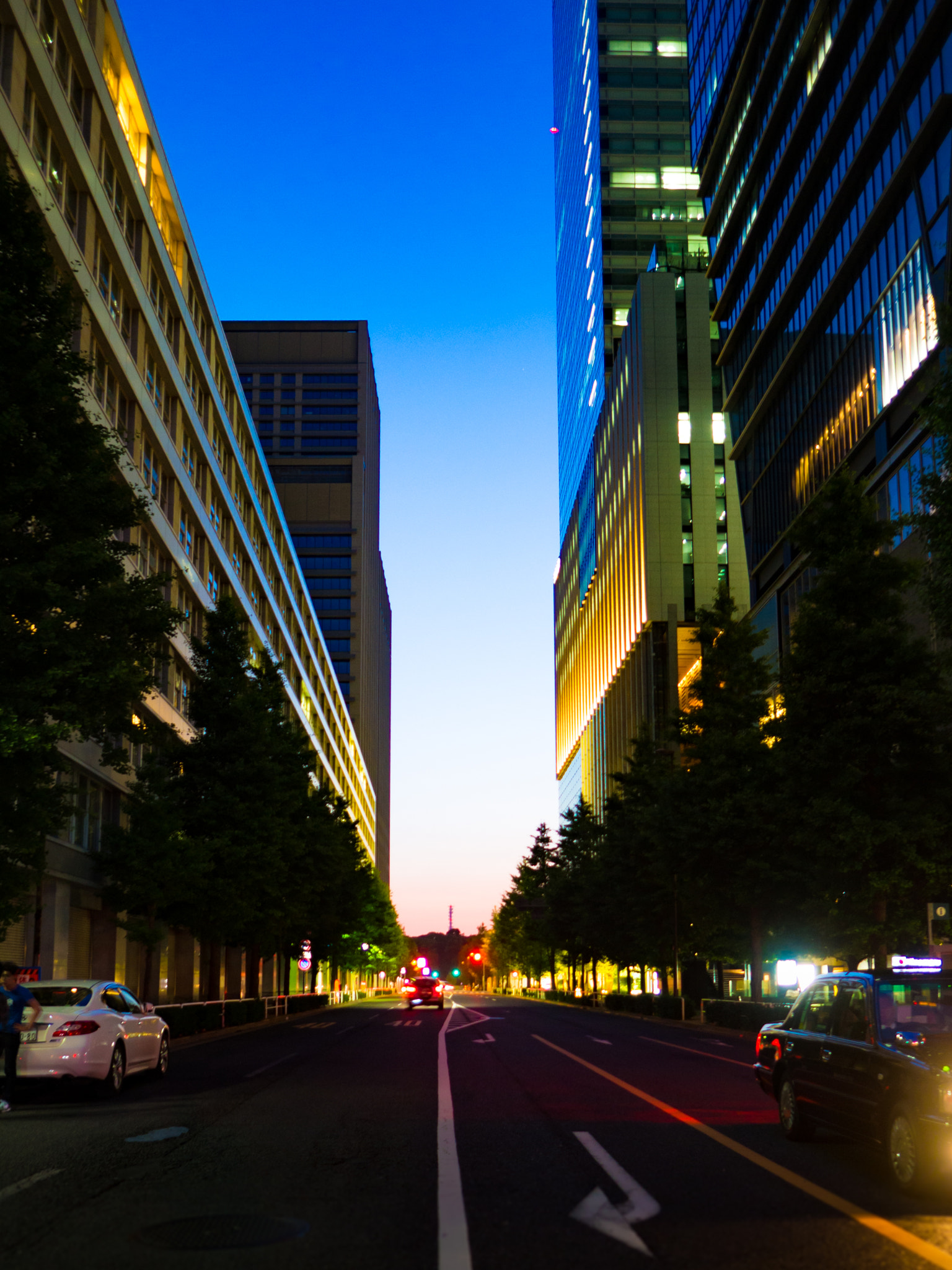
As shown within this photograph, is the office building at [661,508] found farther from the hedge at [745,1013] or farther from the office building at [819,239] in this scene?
the hedge at [745,1013]

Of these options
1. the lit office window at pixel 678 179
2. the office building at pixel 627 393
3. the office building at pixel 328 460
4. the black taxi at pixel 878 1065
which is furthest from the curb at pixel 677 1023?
the office building at pixel 328 460

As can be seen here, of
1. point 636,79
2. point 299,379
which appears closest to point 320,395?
point 299,379

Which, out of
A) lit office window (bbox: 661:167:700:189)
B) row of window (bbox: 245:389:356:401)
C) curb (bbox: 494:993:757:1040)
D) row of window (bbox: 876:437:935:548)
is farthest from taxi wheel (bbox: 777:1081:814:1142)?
row of window (bbox: 245:389:356:401)

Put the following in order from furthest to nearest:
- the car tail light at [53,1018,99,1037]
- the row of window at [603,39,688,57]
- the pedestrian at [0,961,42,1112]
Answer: the row of window at [603,39,688,57] < the car tail light at [53,1018,99,1037] < the pedestrian at [0,961,42,1112]

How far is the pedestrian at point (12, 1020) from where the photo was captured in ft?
43.3

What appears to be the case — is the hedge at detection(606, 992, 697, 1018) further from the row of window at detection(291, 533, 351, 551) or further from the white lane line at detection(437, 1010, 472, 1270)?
the row of window at detection(291, 533, 351, 551)

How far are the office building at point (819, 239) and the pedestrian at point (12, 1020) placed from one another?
28049mm

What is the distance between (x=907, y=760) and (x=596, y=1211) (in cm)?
2152

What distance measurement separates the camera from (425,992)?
6047 cm

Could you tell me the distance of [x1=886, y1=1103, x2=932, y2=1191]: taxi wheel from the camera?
7707 millimetres

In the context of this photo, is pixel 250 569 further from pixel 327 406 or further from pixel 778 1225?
pixel 327 406

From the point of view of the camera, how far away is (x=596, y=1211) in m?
7.19

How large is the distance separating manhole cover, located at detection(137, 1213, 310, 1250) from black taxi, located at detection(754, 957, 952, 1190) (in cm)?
395

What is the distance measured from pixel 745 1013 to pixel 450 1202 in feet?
88.9
